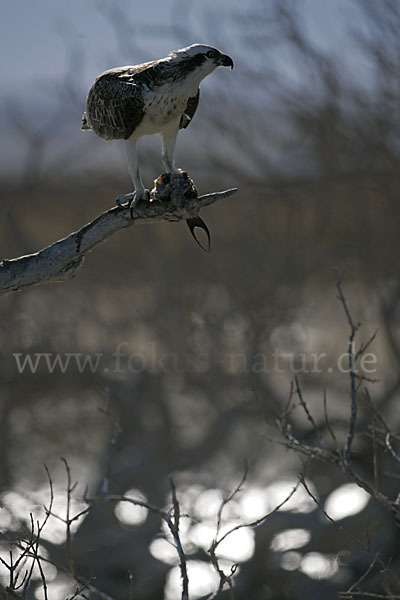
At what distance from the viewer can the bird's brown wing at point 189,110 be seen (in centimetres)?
271

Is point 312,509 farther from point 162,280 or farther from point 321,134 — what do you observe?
point 321,134

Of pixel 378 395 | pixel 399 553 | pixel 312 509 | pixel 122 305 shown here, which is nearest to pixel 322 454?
pixel 399 553

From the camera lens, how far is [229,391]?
9.27 metres

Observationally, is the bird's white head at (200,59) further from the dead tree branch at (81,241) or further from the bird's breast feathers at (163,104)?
the dead tree branch at (81,241)

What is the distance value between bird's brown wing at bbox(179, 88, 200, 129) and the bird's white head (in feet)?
0.62

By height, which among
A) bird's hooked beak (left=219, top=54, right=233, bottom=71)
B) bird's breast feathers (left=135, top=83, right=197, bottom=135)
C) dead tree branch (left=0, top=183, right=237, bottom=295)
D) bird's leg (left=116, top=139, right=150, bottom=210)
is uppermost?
bird's hooked beak (left=219, top=54, right=233, bottom=71)

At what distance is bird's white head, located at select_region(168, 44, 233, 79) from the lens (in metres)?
2.48

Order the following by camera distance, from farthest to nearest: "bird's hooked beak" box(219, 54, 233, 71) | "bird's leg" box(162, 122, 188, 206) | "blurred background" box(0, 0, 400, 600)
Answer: "blurred background" box(0, 0, 400, 600) < "bird's leg" box(162, 122, 188, 206) < "bird's hooked beak" box(219, 54, 233, 71)

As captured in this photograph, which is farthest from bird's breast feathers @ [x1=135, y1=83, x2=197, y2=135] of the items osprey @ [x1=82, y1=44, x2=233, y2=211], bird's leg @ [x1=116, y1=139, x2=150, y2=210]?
bird's leg @ [x1=116, y1=139, x2=150, y2=210]

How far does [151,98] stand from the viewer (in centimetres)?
256

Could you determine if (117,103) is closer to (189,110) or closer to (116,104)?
(116,104)

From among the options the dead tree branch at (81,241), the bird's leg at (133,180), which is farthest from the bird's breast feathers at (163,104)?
the dead tree branch at (81,241)

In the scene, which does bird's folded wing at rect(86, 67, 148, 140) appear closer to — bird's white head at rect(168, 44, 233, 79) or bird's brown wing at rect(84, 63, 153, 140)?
bird's brown wing at rect(84, 63, 153, 140)

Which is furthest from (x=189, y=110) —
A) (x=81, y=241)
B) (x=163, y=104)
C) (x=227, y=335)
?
(x=227, y=335)
